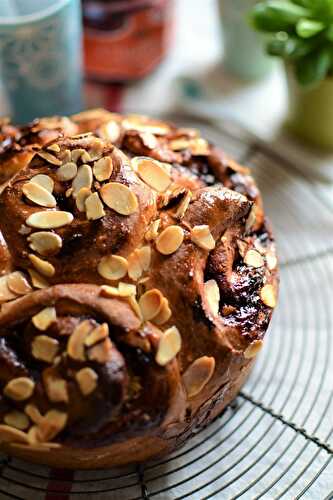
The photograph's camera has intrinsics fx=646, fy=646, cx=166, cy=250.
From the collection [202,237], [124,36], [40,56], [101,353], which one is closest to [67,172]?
[202,237]

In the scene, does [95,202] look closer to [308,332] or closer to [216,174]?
[216,174]

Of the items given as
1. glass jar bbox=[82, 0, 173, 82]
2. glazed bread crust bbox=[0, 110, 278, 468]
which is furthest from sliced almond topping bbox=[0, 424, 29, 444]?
glass jar bbox=[82, 0, 173, 82]

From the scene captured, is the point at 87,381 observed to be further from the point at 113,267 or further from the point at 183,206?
the point at 183,206

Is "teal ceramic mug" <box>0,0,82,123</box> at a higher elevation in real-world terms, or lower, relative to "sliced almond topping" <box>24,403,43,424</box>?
higher

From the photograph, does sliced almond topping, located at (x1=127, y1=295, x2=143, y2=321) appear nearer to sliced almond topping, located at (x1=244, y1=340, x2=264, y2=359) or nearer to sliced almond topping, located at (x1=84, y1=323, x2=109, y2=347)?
sliced almond topping, located at (x1=84, y1=323, x2=109, y2=347)

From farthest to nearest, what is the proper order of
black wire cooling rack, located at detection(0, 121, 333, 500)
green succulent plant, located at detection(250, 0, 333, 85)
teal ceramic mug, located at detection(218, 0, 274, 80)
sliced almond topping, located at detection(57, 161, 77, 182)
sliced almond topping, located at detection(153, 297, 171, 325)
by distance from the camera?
1. teal ceramic mug, located at detection(218, 0, 274, 80)
2. green succulent plant, located at detection(250, 0, 333, 85)
3. black wire cooling rack, located at detection(0, 121, 333, 500)
4. sliced almond topping, located at detection(57, 161, 77, 182)
5. sliced almond topping, located at detection(153, 297, 171, 325)

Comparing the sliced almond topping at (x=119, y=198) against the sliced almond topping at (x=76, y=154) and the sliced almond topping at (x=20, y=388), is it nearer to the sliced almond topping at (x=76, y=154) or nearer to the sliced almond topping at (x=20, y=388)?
the sliced almond topping at (x=76, y=154)

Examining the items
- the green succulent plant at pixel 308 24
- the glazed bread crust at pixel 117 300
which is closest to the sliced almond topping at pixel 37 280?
the glazed bread crust at pixel 117 300
